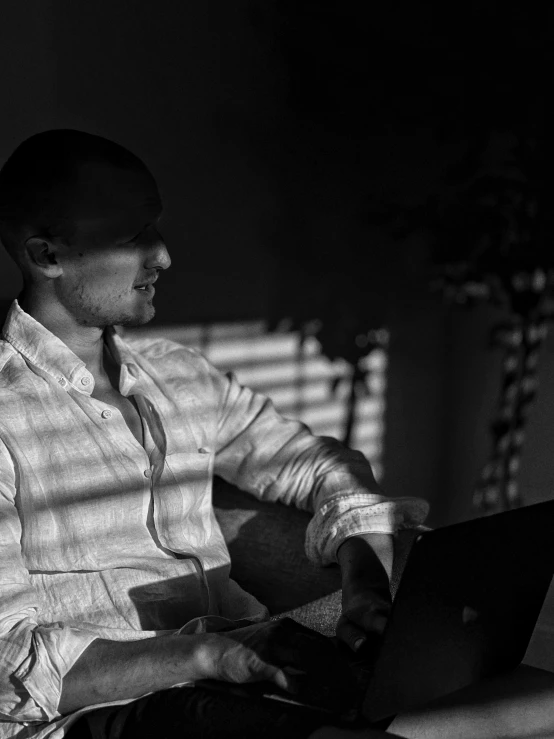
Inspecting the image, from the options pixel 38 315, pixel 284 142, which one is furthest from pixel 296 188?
pixel 38 315

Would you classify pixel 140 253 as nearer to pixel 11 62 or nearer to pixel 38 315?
pixel 38 315

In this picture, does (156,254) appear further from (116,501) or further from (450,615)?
(450,615)

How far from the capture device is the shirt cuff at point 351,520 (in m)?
1.91

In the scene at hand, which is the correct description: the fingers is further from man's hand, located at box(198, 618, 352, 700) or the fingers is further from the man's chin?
the man's chin

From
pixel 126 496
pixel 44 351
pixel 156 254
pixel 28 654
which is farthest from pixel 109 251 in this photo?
pixel 28 654

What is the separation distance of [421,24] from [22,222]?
2092 mm

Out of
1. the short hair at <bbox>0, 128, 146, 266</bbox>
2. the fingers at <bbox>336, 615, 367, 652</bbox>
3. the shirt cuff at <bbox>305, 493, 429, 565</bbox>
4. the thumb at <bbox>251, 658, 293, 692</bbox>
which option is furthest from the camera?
the shirt cuff at <bbox>305, 493, 429, 565</bbox>

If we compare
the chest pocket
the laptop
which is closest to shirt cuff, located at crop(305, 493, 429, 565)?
the chest pocket

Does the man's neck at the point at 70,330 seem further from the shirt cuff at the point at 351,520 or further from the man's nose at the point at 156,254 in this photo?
the shirt cuff at the point at 351,520

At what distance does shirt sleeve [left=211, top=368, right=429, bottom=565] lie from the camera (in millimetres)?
1932

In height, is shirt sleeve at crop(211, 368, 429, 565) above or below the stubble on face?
below

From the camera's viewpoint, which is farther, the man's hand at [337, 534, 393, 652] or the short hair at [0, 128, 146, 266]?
the short hair at [0, 128, 146, 266]

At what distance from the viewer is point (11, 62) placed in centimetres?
234

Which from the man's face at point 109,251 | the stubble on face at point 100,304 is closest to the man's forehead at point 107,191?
the man's face at point 109,251
